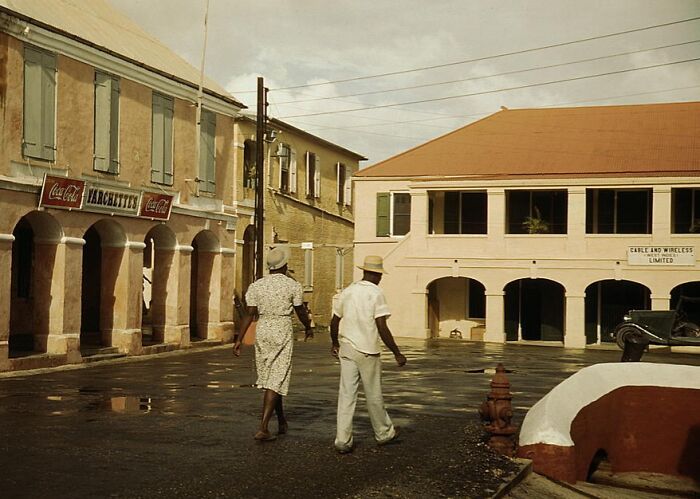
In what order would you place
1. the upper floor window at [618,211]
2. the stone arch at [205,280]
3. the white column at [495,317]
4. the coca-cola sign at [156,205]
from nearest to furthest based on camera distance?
the coca-cola sign at [156,205], the stone arch at [205,280], the upper floor window at [618,211], the white column at [495,317]

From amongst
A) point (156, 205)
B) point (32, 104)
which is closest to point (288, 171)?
point (156, 205)

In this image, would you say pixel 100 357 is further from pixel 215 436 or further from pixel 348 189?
pixel 348 189

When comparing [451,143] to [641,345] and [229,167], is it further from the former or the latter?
[641,345]

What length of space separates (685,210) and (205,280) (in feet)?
51.9

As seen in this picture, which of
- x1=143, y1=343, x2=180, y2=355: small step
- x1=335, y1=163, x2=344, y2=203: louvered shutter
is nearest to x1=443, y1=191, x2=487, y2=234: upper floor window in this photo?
x1=335, y1=163, x2=344, y2=203: louvered shutter

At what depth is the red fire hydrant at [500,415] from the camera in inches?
362

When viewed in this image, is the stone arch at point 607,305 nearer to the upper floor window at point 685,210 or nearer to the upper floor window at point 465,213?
the upper floor window at point 685,210

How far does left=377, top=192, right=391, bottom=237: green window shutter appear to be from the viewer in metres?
36.6

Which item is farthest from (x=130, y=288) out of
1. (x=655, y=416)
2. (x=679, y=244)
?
(x=679, y=244)

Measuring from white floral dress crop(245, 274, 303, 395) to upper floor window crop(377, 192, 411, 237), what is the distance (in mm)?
26997

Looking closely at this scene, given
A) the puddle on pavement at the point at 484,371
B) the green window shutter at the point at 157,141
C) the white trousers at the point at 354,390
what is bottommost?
the puddle on pavement at the point at 484,371

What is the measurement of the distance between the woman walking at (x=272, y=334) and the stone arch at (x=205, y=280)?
19491 millimetres

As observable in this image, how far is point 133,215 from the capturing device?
24.5 metres

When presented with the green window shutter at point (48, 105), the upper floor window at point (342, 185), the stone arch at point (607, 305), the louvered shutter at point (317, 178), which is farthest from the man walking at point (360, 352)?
the upper floor window at point (342, 185)
